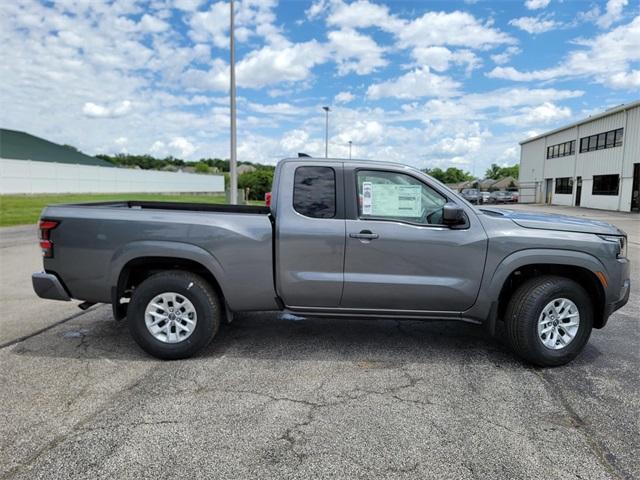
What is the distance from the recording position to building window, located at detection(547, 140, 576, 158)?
122ft

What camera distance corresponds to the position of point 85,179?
48656 mm

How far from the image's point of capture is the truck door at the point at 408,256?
411 centimetres

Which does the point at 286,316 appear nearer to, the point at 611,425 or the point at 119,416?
the point at 119,416

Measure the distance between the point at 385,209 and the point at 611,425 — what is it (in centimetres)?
239

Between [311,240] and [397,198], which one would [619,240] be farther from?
[311,240]

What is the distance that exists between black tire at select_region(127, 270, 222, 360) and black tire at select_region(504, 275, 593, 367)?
277cm

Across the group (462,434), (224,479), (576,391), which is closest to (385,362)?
(462,434)

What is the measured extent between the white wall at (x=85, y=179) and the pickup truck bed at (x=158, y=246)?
42.5 meters

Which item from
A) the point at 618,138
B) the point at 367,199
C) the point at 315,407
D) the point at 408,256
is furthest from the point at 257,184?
the point at 315,407

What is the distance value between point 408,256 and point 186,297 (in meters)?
2.07

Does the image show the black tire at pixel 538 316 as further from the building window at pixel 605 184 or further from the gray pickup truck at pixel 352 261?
the building window at pixel 605 184

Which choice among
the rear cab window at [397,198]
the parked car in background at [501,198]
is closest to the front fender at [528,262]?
the rear cab window at [397,198]

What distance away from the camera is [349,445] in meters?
2.90

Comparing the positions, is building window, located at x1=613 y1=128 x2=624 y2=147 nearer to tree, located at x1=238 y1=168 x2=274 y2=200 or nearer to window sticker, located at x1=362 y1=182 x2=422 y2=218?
tree, located at x1=238 y1=168 x2=274 y2=200
